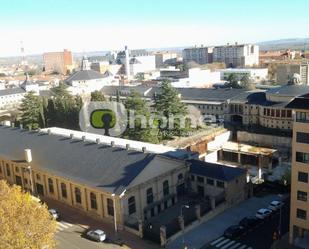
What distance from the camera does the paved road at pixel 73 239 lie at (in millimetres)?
32719

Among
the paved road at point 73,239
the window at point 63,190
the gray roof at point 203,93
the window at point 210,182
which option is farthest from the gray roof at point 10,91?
the window at point 210,182

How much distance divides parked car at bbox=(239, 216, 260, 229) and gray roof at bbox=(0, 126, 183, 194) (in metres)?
9.15

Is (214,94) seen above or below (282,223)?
above

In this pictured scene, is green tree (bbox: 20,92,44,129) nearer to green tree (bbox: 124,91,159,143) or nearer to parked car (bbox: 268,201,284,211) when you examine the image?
green tree (bbox: 124,91,159,143)

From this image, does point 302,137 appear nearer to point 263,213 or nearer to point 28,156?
point 263,213

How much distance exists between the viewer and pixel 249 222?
1425 inches

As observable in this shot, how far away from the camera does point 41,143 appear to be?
4862 cm

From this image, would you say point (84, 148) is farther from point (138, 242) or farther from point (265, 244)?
point (265, 244)

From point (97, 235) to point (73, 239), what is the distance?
7.79ft

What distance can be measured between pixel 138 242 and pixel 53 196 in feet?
47.4

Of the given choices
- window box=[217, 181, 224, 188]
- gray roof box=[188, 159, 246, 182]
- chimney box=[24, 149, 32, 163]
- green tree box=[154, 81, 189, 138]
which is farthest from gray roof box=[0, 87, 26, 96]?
window box=[217, 181, 224, 188]

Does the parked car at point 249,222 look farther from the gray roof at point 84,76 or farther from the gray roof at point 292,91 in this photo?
the gray roof at point 84,76

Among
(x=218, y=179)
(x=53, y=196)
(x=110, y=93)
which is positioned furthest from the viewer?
(x=110, y=93)

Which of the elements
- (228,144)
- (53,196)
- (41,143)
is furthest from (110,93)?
(53,196)
